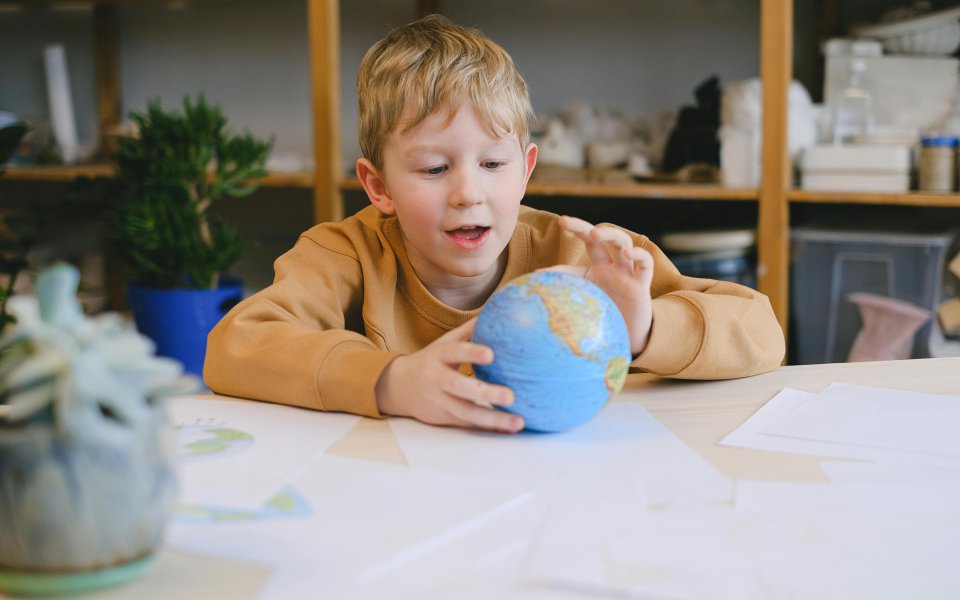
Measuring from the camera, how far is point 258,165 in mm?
3100

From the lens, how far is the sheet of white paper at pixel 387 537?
2.05 feet

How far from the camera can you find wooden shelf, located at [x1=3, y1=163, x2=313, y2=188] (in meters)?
3.07

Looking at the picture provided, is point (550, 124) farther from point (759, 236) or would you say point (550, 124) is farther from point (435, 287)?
point (435, 287)

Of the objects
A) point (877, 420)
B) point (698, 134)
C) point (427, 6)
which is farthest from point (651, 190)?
point (877, 420)

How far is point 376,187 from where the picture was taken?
1444mm

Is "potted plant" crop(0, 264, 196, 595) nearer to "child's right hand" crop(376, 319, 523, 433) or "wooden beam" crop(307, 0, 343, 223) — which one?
"child's right hand" crop(376, 319, 523, 433)

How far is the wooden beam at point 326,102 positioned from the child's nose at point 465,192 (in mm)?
1808

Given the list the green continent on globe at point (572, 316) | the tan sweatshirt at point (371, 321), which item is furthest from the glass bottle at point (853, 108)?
the green continent on globe at point (572, 316)

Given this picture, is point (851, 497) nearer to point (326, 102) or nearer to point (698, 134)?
point (698, 134)

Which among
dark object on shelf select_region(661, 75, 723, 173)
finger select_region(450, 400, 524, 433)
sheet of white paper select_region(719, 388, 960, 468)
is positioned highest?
dark object on shelf select_region(661, 75, 723, 173)

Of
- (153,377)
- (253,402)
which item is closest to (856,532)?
(153,377)

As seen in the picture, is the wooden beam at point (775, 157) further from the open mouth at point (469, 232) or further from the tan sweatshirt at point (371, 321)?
the open mouth at point (469, 232)

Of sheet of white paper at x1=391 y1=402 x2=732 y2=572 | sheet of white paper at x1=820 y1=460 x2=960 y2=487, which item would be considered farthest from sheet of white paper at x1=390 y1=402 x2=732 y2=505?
sheet of white paper at x1=820 y1=460 x2=960 y2=487

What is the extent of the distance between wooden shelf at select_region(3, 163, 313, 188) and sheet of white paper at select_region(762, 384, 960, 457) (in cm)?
222
